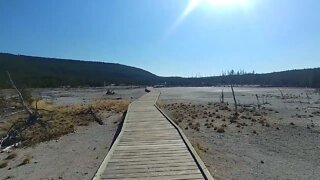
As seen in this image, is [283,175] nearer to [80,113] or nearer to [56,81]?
[80,113]

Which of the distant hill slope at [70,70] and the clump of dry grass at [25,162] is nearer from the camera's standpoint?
the clump of dry grass at [25,162]

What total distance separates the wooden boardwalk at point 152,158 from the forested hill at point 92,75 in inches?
3764

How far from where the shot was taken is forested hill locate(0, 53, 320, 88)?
399 feet

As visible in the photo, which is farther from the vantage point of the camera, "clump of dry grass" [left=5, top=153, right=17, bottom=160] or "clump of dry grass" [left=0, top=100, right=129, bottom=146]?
"clump of dry grass" [left=0, top=100, right=129, bottom=146]

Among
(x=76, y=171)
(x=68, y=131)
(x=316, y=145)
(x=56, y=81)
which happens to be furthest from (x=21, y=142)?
(x=56, y=81)

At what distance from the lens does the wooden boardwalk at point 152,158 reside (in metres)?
7.87

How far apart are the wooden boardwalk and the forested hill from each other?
314 feet

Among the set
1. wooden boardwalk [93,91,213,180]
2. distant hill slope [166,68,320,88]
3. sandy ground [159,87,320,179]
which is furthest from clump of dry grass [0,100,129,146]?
distant hill slope [166,68,320,88]

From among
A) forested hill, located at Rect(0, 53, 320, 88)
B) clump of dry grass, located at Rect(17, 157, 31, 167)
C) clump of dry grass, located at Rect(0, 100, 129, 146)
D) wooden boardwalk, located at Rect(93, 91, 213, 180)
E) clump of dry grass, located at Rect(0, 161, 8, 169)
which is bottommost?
clump of dry grass, located at Rect(0, 161, 8, 169)

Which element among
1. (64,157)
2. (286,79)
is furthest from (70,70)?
(64,157)

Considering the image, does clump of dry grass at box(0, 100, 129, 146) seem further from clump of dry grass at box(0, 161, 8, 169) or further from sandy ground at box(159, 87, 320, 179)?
sandy ground at box(159, 87, 320, 179)

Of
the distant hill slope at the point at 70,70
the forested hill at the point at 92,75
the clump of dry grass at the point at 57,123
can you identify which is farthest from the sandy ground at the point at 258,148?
the distant hill slope at the point at 70,70

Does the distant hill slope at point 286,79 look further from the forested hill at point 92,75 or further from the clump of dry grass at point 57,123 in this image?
the clump of dry grass at point 57,123

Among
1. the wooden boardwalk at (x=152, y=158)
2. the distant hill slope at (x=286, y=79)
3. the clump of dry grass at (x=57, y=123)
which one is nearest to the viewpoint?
the wooden boardwalk at (x=152, y=158)
